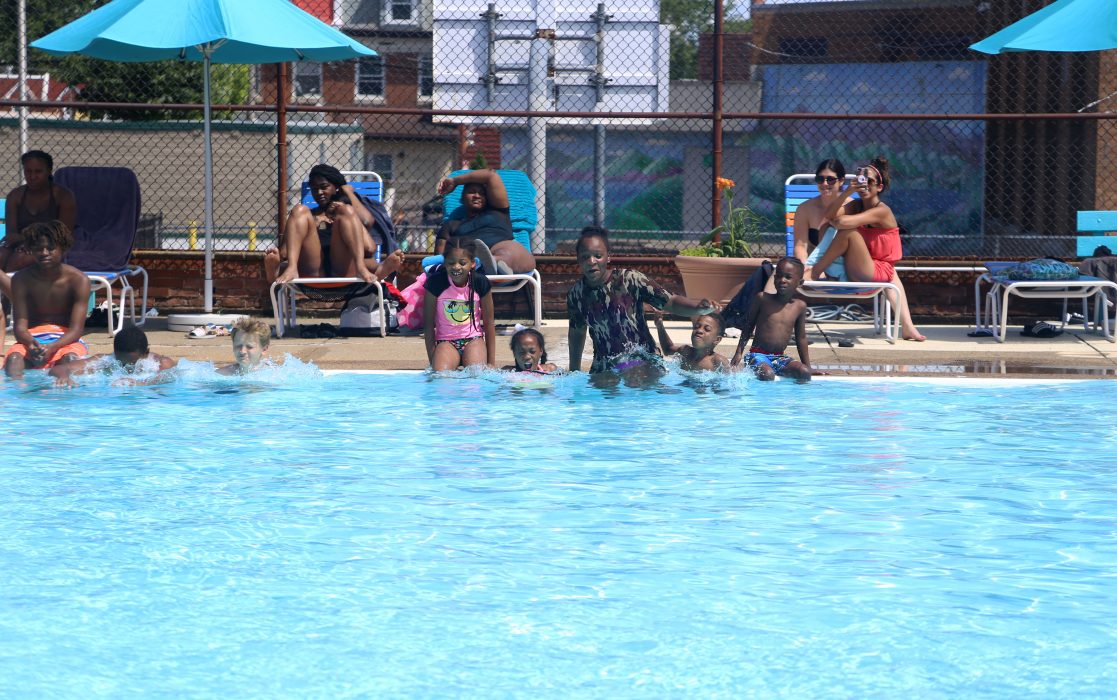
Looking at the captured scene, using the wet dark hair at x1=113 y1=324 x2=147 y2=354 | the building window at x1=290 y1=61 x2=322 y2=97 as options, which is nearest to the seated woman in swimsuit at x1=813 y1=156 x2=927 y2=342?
the wet dark hair at x1=113 y1=324 x2=147 y2=354

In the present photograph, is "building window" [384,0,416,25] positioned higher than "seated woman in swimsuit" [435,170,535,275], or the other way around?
"building window" [384,0,416,25]

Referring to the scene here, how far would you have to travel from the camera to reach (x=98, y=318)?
10.9 metres

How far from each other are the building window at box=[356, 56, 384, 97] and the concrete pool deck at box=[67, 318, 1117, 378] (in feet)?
106

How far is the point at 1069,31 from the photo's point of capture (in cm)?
996

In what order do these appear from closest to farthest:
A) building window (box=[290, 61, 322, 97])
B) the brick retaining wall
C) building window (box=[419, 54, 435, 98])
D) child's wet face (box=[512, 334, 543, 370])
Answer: child's wet face (box=[512, 334, 543, 370]) < the brick retaining wall < building window (box=[290, 61, 322, 97]) < building window (box=[419, 54, 435, 98])

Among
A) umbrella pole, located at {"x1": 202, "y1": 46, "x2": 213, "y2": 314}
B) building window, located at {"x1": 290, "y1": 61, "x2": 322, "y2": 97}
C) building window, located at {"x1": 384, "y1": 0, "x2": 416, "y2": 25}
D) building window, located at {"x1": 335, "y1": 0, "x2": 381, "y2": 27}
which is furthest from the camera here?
building window, located at {"x1": 384, "y1": 0, "x2": 416, "y2": 25}

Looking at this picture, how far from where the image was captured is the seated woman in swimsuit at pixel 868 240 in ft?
33.3

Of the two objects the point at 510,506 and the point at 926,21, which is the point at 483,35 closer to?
the point at 510,506

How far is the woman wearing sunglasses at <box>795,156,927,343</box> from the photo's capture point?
10.2 metres

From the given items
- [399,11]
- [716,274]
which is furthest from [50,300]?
[399,11]

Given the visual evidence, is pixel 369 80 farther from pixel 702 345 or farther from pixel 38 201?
pixel 702 345

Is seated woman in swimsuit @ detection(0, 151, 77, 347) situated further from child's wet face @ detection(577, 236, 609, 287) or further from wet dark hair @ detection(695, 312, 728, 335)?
wet dark hair @ detection(695, 312, 728, 335)

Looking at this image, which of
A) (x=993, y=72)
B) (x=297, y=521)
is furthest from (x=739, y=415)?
(x=993, y=72)

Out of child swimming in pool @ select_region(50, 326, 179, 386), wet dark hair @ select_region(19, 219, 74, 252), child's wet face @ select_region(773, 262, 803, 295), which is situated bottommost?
child swimming in pool @ select_region(50, 326, 179, 386)
